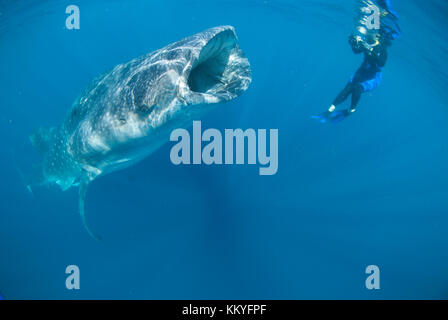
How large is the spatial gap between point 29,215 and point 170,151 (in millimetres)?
7755

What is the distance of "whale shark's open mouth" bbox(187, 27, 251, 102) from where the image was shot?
3219 mm

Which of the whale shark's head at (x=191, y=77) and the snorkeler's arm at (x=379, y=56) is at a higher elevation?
the snorkeler's arm at (x=379, y=56)

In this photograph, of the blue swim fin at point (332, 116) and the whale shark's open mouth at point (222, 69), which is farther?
the blue swim fin at point (332, 116)

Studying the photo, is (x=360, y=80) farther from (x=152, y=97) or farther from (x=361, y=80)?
(x=152, y=97)

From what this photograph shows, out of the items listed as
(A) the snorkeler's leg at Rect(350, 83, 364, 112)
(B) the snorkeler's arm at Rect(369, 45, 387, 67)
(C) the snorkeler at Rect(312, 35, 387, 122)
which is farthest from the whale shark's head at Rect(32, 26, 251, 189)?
(B) the snorkeler's arm at Rect(369, 45, 387, 67)

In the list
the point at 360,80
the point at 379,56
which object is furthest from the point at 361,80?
the point at 379,56

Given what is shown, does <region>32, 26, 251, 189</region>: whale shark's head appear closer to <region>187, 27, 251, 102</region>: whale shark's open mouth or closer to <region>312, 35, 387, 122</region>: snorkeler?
<region>187, 27, 251, 102</region>: whale shark's open mouth

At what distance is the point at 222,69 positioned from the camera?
370 cm

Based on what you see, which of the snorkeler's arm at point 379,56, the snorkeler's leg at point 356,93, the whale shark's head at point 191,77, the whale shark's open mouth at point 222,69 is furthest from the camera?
the snorkeler's arm at point 379,56

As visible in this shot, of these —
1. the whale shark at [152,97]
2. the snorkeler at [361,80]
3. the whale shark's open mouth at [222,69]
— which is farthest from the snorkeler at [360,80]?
the whale shark at [152,97]

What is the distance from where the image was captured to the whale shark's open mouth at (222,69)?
3219 mm

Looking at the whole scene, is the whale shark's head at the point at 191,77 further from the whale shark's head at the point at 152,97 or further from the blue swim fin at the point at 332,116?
the blue swim fin at the point at 332,116

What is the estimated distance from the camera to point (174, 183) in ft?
33.8
